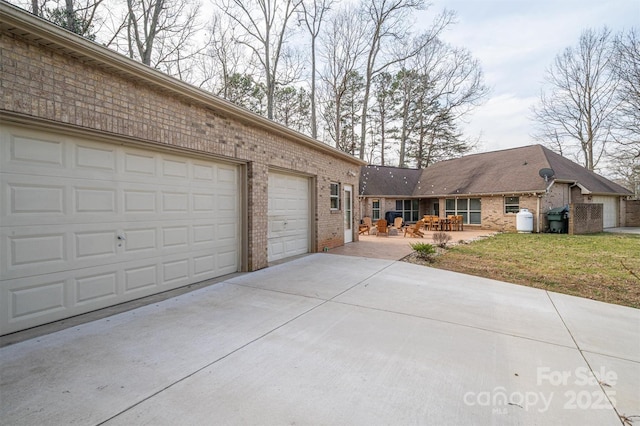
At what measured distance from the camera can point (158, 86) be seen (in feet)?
15.6

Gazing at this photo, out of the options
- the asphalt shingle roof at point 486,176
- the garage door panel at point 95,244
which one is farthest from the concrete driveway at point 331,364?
the asphalt shingle roof at point 486,176

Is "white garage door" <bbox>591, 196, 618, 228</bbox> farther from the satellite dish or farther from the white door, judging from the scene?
the white door

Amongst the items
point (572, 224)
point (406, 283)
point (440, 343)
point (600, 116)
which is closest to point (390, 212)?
point (572, 224)

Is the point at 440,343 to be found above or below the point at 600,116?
below

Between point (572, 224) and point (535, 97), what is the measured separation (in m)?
17.4

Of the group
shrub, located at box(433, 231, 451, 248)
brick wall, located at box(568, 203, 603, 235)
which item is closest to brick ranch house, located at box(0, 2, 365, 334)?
shrub, located at box(433, 231, 451, 248)

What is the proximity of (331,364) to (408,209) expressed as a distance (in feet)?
66.7

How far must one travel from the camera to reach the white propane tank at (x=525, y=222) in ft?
53.0

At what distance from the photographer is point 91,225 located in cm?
417

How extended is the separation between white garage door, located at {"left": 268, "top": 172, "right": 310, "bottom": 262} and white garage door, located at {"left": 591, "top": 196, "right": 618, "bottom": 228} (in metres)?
20.3

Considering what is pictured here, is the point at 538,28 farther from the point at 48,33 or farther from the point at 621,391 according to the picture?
the point at 48,33

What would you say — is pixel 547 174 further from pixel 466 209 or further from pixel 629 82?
pixel 629 82

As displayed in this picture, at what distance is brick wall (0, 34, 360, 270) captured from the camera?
133 inches

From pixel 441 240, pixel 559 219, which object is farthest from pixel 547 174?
pixel 441 240
